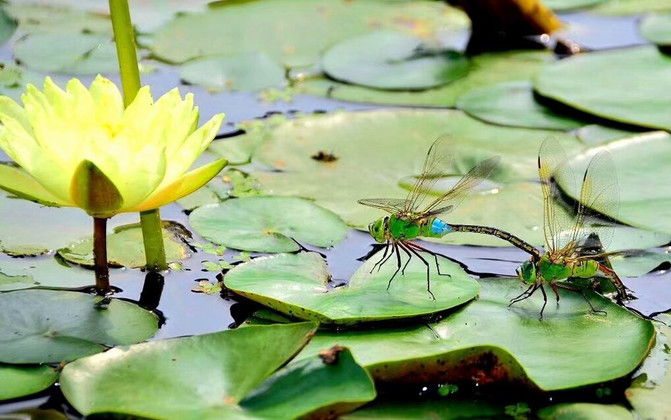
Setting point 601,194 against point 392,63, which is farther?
point 392,63

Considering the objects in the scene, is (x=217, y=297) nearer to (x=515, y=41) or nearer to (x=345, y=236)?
(x=345, y=236)

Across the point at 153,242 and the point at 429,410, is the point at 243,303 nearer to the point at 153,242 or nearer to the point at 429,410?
the point at 153,242

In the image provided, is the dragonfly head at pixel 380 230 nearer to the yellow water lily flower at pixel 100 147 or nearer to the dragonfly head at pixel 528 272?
the dragonfly head at pixel 528 272

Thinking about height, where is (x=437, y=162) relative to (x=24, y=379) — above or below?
above

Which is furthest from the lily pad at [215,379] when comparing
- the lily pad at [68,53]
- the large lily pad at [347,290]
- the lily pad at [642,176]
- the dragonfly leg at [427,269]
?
the lily pad at [68,53]

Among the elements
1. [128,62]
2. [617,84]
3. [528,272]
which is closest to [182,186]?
[128,62]

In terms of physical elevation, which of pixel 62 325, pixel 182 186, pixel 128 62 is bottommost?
pixel 62 325
